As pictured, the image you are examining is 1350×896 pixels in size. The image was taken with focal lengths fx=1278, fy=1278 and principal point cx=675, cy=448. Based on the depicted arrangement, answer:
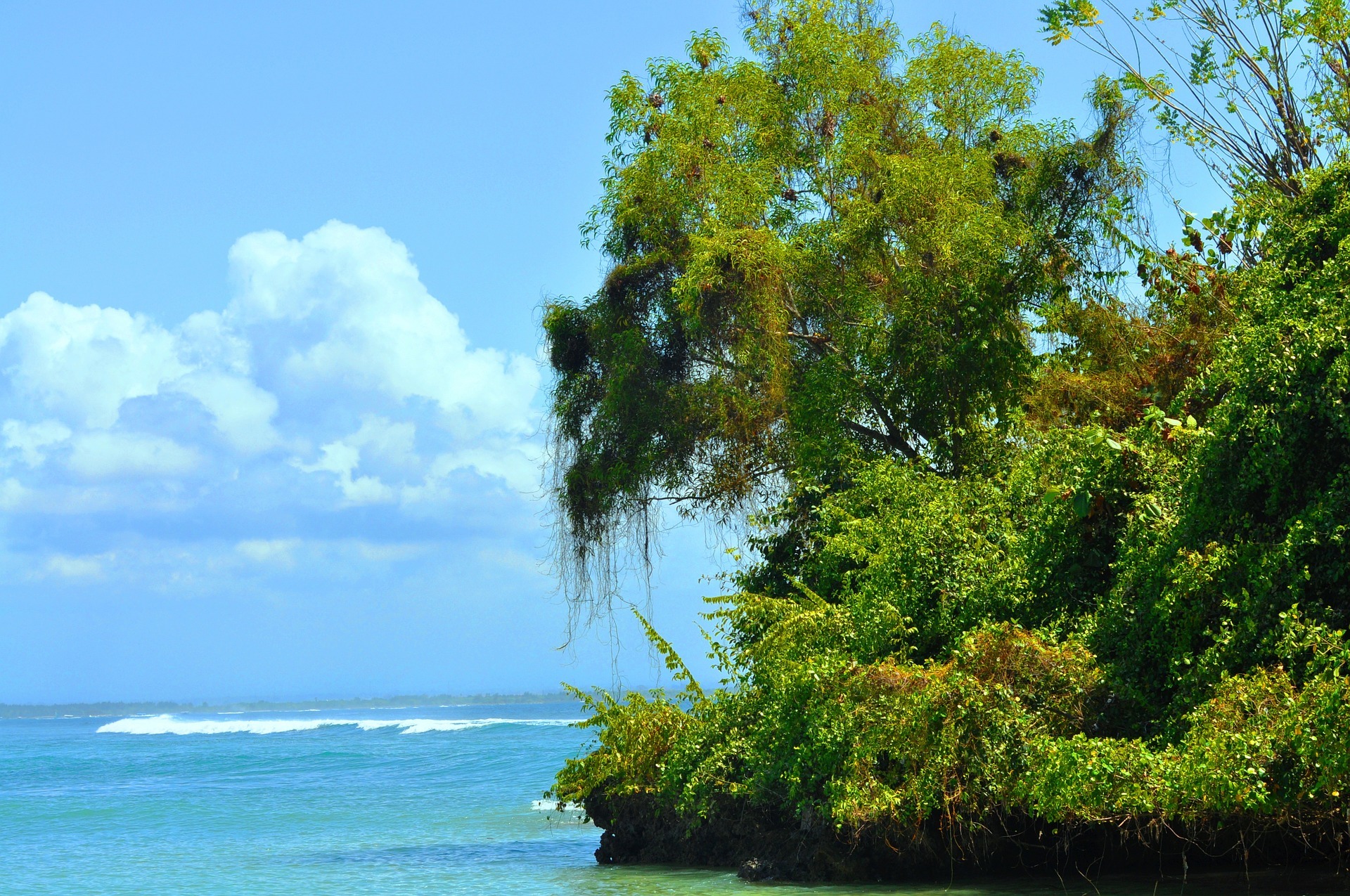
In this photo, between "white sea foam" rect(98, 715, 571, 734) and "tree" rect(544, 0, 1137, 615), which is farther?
"white sea foam" rect(98, 715, 571, 734)

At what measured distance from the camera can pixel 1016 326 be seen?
16328 millimetres

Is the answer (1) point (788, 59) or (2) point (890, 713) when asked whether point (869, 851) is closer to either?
(2) point (890, 713)

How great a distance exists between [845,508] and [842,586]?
90 cm

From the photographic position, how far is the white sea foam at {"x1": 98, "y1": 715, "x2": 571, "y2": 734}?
72188 mm

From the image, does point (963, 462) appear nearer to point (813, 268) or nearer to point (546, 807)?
point (813, 268)

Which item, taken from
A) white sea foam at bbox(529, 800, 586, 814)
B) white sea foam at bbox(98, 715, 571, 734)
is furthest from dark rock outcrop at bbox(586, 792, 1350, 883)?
white sea foam at bbox(98, 715, 571, 734)

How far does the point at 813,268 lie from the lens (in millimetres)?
16953

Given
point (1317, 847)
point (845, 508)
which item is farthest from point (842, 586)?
point (1317, 847)

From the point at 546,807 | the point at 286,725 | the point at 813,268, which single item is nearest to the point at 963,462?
the point at 813,268

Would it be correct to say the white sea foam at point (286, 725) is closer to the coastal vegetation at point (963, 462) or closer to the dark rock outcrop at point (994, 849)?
the coastal vegetation at point (963, 462)

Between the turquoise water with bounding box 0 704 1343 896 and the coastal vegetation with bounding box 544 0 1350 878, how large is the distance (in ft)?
3.31

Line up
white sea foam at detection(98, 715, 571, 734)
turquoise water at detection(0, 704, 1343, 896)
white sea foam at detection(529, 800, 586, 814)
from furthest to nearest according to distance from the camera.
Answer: white sea foam at detection(98, 715, 571, 734)
white sea foam at detection(529, 800, 586, 814)
turquoise water at detection(0, 704, 1343, 896)

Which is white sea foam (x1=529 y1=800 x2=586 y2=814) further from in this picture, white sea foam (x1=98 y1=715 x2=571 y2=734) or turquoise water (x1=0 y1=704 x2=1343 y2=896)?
white sea foam (x1=98 y1=715 x2=571 y2=734)

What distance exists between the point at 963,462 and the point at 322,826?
1501 cm
